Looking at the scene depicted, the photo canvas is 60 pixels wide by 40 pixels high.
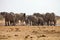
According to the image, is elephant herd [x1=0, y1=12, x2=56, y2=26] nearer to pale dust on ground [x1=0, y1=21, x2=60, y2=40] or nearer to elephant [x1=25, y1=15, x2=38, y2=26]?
elephant [x1=25, y1=15, x2=38, y2=26]

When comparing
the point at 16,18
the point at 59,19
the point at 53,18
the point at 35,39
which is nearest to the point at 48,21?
the point at 53,18

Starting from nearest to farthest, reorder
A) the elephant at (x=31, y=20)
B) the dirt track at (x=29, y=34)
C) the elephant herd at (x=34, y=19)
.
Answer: the dirt track at (x=29, y=34) < the elephant herd at (x=34, y=19) < the elephant at (x=31, y=20)

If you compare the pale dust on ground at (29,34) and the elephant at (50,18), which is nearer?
the pale dust on ground at (29,34)

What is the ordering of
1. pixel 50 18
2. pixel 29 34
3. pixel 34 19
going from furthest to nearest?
1. pixel 34 19
2. pixel 50 18
3. pixel 29 34

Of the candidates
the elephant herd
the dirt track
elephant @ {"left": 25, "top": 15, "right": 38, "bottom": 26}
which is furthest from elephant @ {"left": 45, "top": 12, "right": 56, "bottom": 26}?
the dirt track

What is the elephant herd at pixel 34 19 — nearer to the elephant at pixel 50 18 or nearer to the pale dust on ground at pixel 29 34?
the elephant at pixel 50 18

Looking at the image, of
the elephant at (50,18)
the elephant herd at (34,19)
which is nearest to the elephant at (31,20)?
the elephant herd at (34,19)

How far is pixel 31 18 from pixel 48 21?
166cm

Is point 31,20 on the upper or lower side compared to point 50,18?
lower

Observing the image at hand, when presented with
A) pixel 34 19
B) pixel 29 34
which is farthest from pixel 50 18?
pixel 29 34

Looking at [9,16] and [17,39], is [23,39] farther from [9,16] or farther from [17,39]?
[9,16]

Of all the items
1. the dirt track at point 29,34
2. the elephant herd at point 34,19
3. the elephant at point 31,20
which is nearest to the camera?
the dirt track at point 29,34

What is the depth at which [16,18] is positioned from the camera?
17875 millimetres

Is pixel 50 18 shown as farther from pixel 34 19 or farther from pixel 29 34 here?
pixel 29 34
